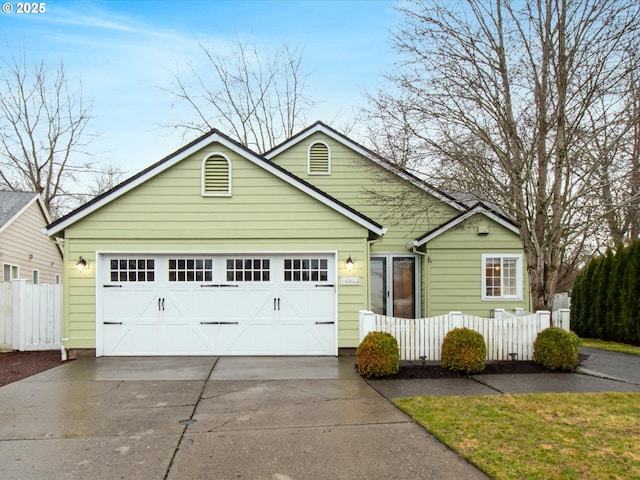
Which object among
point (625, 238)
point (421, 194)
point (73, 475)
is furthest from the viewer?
point (625, 238)

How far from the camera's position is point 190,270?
10438 mm

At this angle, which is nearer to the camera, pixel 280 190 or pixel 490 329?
pixel 490 329

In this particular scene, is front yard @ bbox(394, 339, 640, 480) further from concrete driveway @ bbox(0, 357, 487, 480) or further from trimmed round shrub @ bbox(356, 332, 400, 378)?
trimmed round shrub @ bbox(356, 332, 400, 378)

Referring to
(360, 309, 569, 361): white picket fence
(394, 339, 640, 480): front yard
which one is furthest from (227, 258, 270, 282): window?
(394, 339, 640, 480): front yard

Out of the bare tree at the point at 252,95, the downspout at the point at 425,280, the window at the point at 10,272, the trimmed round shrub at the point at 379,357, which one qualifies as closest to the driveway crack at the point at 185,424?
the trimmed round shrub at the point at 379,357

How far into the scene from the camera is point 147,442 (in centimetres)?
498

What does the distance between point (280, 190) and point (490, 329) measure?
524 cm

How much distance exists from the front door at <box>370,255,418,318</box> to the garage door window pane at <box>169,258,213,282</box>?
5185 mm

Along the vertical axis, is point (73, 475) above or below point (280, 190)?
below

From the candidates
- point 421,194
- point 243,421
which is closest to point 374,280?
point 421,194

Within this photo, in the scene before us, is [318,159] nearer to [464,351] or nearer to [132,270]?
[132,270]

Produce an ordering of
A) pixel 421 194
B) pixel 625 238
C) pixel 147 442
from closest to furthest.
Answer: pixel 147 442 < pixel 421 194 < pixel 625 238

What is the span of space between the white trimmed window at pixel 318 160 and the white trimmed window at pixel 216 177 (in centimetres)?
394

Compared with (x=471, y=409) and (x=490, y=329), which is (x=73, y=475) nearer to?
(x=471, y=409)
